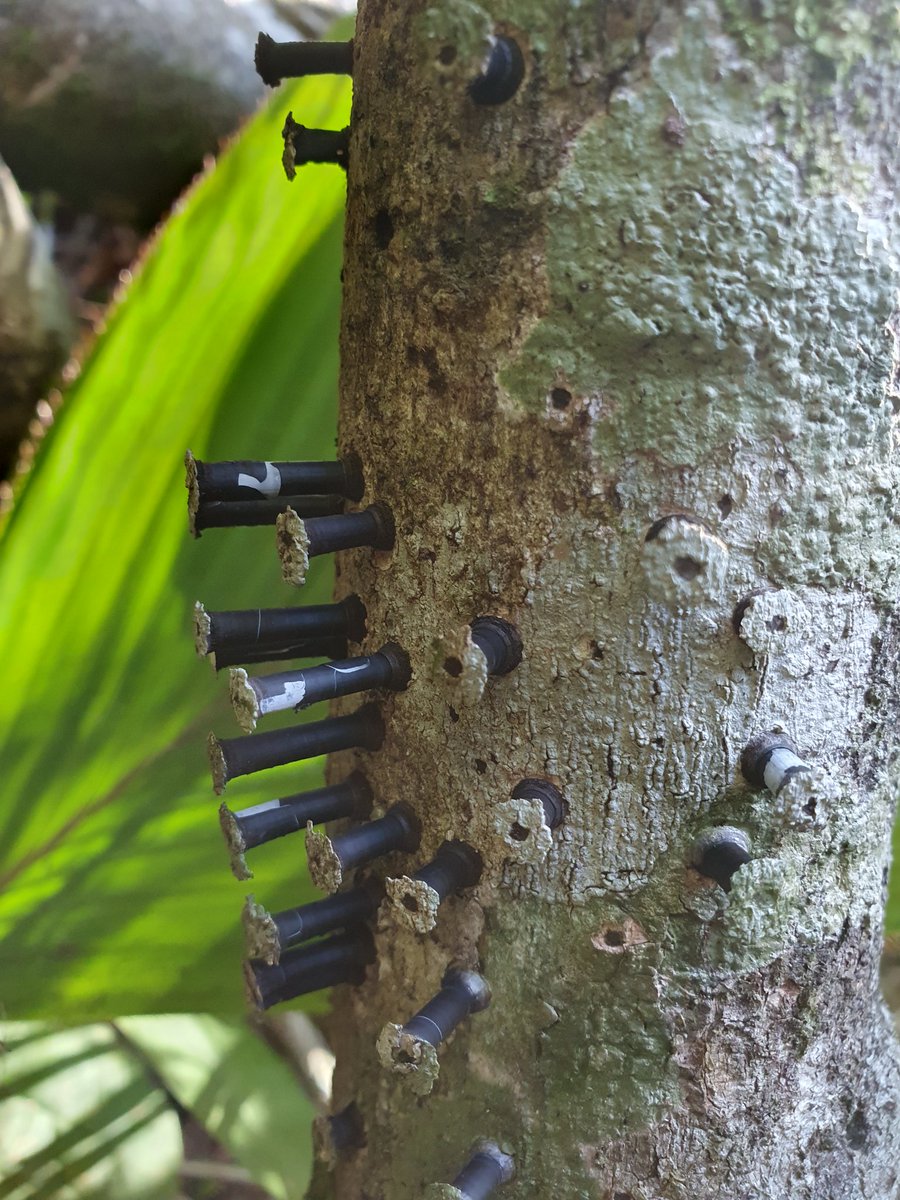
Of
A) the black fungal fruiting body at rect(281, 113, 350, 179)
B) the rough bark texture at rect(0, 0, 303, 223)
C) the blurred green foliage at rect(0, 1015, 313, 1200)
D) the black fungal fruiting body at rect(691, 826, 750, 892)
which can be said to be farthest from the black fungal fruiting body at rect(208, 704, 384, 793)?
the rough bark texture at rect(0, 0, 303, 223)

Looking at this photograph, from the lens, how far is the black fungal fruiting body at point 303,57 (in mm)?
368

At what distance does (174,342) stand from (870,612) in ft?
1.77

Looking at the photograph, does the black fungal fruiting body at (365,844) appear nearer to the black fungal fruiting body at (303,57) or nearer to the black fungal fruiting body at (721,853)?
the black fungal fruiting body at (721,853)

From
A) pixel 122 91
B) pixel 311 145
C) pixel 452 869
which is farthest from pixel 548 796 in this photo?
pixel 122 91

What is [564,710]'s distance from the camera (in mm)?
297

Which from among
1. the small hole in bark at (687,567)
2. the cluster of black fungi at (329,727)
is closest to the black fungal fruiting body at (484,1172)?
the cluster of black fungi at (329,727)

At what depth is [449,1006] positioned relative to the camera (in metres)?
0.31

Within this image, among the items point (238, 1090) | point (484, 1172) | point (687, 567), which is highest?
point (687, 567)

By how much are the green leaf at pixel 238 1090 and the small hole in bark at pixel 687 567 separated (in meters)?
0.79

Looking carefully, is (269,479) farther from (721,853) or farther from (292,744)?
(721,853)

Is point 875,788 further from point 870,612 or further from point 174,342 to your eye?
point 174,342

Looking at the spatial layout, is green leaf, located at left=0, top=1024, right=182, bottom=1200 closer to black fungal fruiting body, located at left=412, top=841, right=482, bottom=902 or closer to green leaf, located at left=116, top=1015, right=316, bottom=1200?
green leaf, located at left=116, top=1015, right=316, bottom=1200

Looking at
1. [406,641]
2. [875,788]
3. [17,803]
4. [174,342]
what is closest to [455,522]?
[406,641]

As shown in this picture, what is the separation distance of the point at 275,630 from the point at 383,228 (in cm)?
15
